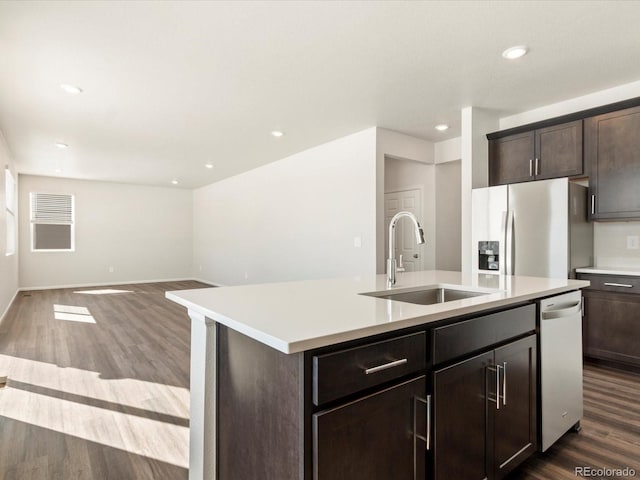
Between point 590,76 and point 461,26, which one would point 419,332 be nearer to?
point 461,26

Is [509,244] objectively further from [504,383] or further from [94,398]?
[94,398]

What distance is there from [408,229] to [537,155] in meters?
Result: 2.19

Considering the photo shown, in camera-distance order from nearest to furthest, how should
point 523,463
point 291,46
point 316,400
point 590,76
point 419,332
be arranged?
point 316,400, point 419,332, point 523,463, point 291,46, point 590,76

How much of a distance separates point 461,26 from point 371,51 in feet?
2.08

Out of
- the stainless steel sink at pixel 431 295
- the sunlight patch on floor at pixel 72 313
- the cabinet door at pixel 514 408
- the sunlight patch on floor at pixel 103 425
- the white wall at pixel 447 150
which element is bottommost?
the sunlight patch on floor at pixel 103 425

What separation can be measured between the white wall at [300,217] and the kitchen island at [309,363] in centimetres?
300

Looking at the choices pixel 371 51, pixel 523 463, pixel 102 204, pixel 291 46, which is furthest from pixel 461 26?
pixel 102 204

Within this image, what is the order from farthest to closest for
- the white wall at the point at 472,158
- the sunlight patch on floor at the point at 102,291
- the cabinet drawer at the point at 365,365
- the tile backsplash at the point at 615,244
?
1. the sunlight patch on floor at the point at 102,291
2. the white wall at the point at 472,158
3. the tile backsplash at the point at 615,244
4. the cabinet drawer at the point at 365,365

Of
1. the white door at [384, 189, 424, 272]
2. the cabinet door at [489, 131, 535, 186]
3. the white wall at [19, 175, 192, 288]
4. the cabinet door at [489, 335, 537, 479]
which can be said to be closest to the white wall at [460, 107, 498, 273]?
the cabinet door at [489, 131, 535, 186]

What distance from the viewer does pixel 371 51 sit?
2.70 metres

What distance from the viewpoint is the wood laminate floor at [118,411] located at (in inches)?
73.4

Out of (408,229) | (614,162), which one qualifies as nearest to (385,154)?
(408,229)

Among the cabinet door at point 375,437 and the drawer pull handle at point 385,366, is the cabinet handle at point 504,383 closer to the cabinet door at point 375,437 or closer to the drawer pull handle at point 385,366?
the cabinet door at point 375,437

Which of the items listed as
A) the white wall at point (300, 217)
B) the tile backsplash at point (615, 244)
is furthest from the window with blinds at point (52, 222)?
the tile backsplash at point (615, 244)
